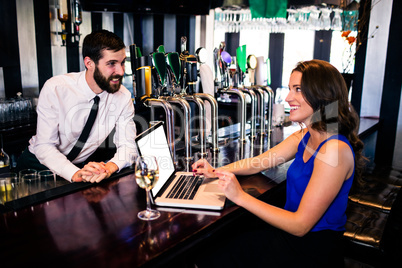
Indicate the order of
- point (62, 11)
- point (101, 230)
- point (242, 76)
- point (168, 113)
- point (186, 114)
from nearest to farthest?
point (101, 230) → point (168, 113) → point (186, 114) → point (242, 76) → point (62, 11)

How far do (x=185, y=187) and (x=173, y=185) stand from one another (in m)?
0.06

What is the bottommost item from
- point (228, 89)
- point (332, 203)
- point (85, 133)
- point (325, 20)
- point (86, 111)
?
point (332, 203)

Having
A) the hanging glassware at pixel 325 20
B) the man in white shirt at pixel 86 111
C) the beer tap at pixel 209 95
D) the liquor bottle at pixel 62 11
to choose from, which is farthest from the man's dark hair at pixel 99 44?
the hanging glassware at pixel 325 20

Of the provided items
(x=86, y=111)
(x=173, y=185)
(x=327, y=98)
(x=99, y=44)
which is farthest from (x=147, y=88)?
(x=327, y=98)

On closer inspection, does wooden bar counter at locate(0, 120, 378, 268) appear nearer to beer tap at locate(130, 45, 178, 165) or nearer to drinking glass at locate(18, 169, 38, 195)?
drinking glass at locate(18, 169, 38, 195)

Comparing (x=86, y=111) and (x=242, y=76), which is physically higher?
(x=242, y=76)

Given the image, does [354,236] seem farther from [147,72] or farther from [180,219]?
[147,72]

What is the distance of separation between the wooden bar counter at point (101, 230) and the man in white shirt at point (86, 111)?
1.14ft

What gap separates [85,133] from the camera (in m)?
2.15

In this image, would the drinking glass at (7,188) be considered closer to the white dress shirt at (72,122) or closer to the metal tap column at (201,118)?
the white dress shirt at (72,122)

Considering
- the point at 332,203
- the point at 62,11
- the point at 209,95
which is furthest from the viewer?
the point at 62,11

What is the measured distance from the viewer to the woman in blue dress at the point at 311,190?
1422mm

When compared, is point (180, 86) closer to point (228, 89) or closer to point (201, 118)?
point (201, 118)

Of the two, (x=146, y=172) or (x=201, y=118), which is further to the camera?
(x=201, y=118)
